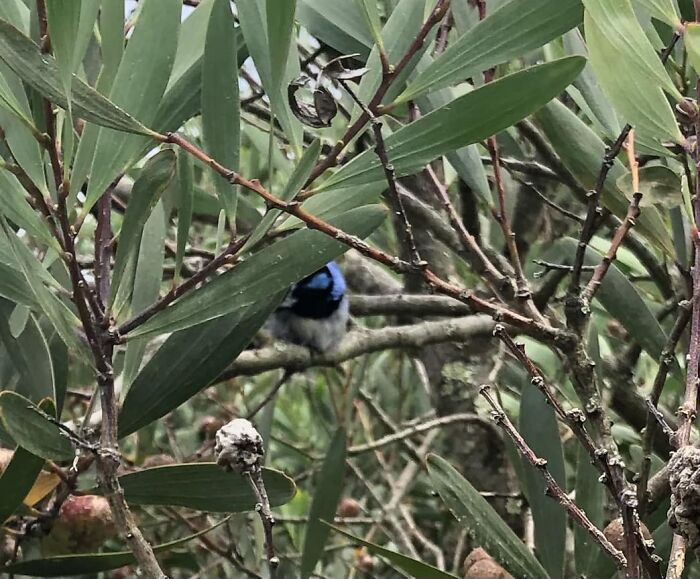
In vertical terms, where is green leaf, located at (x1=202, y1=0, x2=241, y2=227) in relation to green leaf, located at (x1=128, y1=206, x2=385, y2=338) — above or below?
above

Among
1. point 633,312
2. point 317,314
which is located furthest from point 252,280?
point 317,314

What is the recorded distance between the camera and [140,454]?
125cm

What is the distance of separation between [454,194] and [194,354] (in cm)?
107

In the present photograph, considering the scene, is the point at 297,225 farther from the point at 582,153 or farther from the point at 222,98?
the point at 582,153

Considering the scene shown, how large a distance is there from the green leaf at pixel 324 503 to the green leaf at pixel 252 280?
1.17 ft

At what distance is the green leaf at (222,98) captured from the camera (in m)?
0.58

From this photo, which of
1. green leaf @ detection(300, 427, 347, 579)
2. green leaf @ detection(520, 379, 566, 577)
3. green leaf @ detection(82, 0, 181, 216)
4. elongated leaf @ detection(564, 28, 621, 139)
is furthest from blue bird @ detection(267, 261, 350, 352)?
green leaf @ detection(82, 0, 181, 216)

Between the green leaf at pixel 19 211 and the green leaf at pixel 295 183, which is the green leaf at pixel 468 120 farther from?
the green leaf at pixel 19 211

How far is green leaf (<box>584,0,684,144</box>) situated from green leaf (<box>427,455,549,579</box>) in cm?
29

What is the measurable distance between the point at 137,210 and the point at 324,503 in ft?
1.55

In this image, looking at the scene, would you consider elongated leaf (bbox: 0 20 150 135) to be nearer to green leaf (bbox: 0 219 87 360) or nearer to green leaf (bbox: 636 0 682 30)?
green leaf (bbox: 0 219 87 360)

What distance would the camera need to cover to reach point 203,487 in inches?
27.2

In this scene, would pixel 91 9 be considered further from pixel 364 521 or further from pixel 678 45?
pixel 364 521

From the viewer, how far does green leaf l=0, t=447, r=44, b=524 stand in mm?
660
